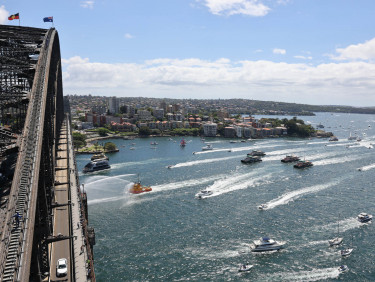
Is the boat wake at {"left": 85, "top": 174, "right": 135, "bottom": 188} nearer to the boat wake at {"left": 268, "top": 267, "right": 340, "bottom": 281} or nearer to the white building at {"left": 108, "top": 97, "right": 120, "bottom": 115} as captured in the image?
the boat wake at {"left": 268, "top": 267, "right": 340, "bottom": 281}

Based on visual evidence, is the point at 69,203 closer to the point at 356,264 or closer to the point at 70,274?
the point at 70,274

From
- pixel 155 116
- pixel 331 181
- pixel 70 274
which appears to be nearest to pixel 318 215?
pixel 331 181

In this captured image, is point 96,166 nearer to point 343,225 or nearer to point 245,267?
point 245,267

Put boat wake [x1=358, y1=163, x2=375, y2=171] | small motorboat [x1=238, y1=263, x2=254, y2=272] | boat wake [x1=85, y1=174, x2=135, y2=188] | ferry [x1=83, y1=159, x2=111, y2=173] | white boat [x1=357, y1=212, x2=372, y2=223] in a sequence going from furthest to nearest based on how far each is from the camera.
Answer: boat wake [x1=358, y1=163, x2=375, y2=171] → ferry [x1=83, y1=159, x2=111, y2=173] → boat wake [x1=85, y1=174, x2=135, y2=188] → white boat [x1=357, y1=212, x2=372, y2=223] → small motorboat [x1=238, y1=263, x2=254, y2=272]

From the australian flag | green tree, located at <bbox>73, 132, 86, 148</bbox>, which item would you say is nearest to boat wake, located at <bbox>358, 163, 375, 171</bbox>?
the australian flag

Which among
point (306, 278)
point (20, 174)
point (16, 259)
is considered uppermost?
point (20, 174)

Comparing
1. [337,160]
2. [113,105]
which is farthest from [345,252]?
[113,105]

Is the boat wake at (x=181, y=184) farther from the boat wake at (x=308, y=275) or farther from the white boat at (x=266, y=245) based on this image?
the boat wake at (x=308, y=275)
